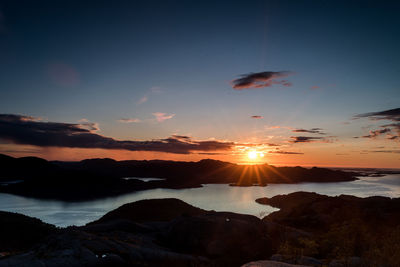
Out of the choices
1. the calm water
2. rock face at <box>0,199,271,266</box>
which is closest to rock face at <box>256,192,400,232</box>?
rock face at <box>0,199,271,266</box>

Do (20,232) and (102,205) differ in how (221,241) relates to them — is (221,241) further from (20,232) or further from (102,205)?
(102,205)

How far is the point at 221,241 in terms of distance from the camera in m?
18.1

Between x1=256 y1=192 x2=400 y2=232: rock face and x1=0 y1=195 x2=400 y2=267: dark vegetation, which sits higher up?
x1=0 y1=195 x2=400 y2=267: dark vegetation

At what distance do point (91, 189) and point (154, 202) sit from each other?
10565 cm

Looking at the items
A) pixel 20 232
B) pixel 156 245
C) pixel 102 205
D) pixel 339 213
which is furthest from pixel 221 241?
pixel 102 205

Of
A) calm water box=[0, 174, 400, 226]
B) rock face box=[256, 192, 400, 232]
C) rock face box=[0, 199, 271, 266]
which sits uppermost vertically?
rock face box=[0, 199, 271, 266]

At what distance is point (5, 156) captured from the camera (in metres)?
198

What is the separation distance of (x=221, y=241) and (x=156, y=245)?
4482 mm

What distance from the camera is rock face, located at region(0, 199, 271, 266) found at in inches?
416

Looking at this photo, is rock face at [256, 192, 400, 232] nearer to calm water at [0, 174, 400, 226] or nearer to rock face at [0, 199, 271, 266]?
rock face at [0, 199, 271, 266]

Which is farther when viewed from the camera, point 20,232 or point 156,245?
point 20,232

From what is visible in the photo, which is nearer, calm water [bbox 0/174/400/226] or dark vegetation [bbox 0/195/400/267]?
dark vegetation [bbox 0/195/400/267]

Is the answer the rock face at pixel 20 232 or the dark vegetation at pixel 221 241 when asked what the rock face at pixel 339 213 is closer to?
the dark vegetation at pixel 221 241

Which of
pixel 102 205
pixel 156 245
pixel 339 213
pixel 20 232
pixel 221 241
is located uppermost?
pixel 221 241
